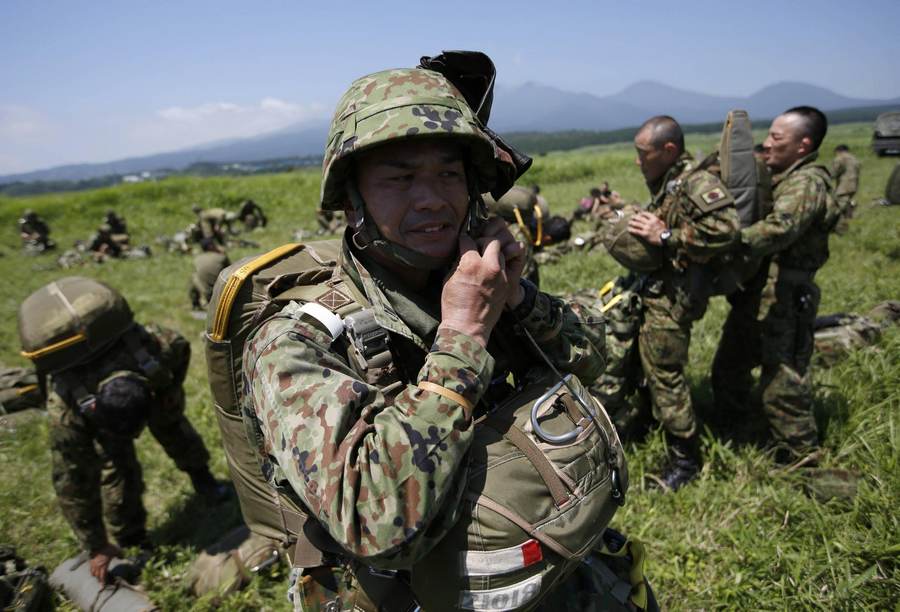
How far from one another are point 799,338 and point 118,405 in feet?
16.3

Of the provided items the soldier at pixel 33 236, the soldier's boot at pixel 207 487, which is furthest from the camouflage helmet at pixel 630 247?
the soldier at pixel 33 236

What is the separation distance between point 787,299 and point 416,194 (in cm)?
382

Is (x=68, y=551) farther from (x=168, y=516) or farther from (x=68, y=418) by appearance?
(x=68, y=418)

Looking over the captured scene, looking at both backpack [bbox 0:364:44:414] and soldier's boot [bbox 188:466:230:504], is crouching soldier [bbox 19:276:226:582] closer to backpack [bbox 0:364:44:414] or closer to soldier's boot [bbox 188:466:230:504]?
soldier's boot [bbox 188:466:230:504]

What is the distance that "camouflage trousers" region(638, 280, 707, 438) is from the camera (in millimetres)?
3932

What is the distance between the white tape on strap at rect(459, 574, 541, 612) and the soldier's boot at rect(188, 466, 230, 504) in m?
3.90

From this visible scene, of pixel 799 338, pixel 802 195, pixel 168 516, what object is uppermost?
pixel 802 195

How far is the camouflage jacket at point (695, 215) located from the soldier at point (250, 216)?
805 inches

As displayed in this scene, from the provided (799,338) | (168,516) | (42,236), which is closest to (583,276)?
(799,338)

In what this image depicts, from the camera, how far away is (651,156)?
4031 millimetres

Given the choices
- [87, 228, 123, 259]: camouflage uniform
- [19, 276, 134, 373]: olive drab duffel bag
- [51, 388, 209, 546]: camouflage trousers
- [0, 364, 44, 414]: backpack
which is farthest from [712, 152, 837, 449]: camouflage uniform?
[87, 228, 123, 259]: camouflage uniform

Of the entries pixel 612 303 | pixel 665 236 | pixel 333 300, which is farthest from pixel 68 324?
pixel 665 236

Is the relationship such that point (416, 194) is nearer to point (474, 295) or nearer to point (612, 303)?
point (474, 295)

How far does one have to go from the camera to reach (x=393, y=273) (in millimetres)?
1725
